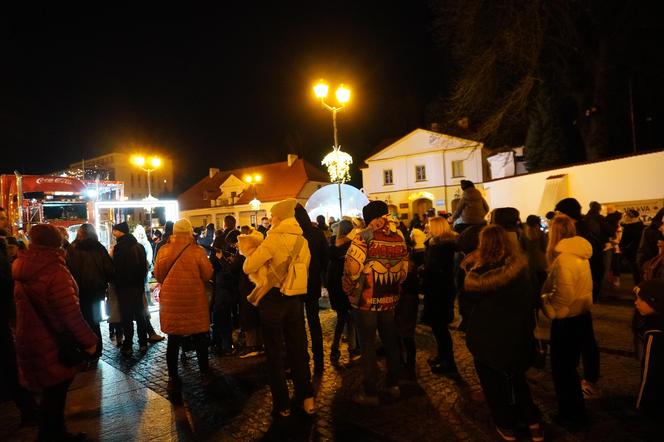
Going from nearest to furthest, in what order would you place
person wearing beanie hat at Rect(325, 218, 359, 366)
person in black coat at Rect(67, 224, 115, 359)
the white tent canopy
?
person wearing beanie hat at Rect(325, 218, 359, 366), person in black coat at Rect(67, 224, 115, 359), the white tent canopy

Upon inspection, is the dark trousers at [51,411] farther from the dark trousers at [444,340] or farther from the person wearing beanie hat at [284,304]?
the dark trousers at [444,340]

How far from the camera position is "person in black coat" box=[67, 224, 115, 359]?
20.6 ft

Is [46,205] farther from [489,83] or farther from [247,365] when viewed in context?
[489,83]

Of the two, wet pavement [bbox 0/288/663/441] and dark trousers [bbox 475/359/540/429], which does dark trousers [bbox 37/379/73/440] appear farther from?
dark trousers [bbox 475/359/540/429]

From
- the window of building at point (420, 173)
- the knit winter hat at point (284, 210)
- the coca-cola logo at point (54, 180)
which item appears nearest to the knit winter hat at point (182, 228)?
the knit winter hat at point (284, 210)

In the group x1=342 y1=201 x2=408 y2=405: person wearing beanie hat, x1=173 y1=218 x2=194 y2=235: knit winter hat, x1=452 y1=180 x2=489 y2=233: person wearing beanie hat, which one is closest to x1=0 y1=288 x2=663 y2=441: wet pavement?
x1=342 y1=201 x2=408 y2=405: person wearing beanie hat

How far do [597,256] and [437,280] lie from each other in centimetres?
168

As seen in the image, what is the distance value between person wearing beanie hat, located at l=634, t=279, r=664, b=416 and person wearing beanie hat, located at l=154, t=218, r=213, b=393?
4.21 meters

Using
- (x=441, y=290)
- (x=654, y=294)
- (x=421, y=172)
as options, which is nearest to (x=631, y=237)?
(x=441, y=290)

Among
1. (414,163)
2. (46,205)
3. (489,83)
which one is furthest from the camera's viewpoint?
(414,163)

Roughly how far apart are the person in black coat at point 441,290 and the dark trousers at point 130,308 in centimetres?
A: 446

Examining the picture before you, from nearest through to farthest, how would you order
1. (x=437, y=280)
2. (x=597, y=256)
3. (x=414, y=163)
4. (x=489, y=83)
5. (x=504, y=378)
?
(x=504, y=378)
(x=597, y=256)
(x=437, y=280)
(x=489, y=83)
(x=414, y=163)

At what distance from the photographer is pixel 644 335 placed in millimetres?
3678

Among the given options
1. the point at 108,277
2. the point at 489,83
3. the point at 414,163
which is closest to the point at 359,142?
the point at 414,163
